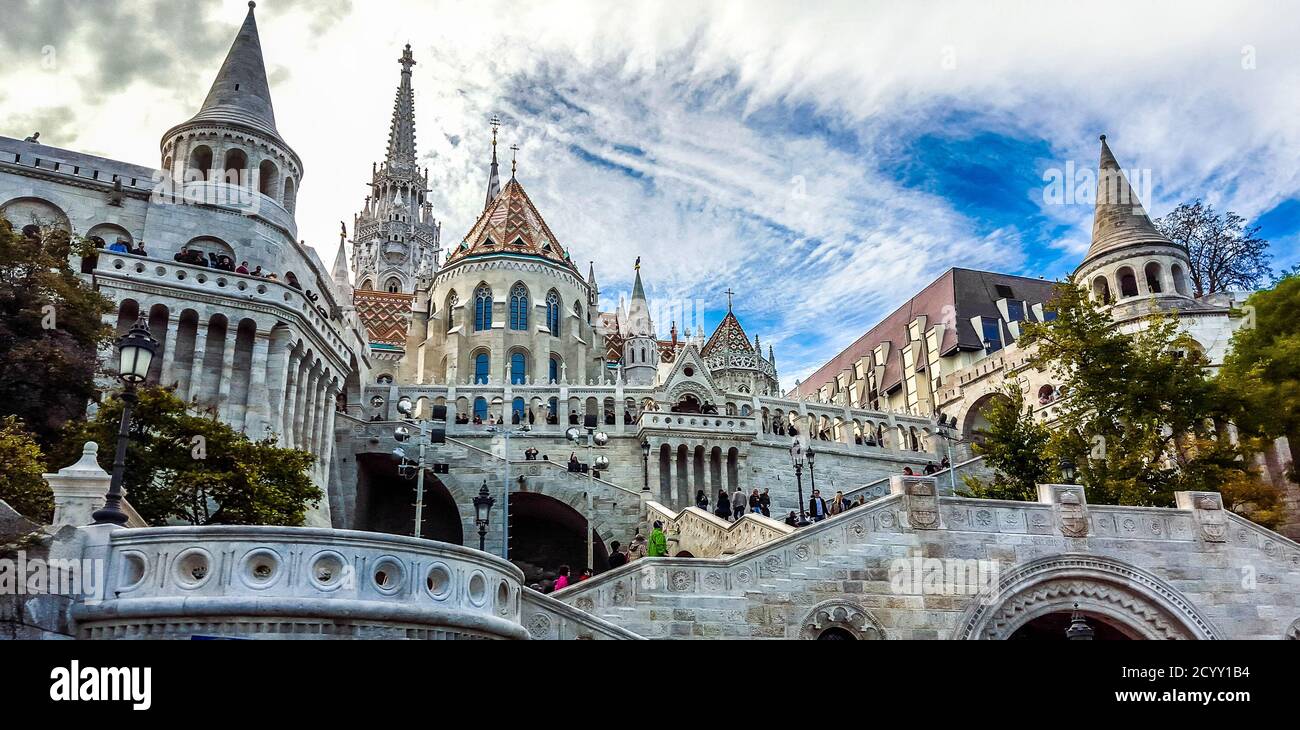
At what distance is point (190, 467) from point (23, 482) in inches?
152

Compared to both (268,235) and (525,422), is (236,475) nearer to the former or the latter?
(268,235)

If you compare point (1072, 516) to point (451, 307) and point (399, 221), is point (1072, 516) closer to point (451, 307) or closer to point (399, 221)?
point (451, 307)

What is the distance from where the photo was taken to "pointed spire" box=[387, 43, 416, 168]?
83.0 m

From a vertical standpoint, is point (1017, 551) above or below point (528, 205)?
below

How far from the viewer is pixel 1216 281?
43562 mm

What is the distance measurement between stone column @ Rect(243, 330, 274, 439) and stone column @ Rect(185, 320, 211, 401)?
1236 mm

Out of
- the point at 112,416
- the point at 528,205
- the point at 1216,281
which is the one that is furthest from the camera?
the point at 528,205

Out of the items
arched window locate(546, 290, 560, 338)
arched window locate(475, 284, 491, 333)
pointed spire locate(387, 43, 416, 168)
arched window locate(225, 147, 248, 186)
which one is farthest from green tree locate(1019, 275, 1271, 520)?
pointed spire locate(387, 43, 416, 168)

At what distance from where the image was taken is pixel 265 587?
931 cm

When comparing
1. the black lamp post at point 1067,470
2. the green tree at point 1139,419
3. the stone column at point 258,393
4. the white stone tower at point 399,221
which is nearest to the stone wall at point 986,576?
the black lamp post at point 1067,470
